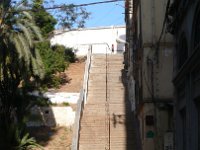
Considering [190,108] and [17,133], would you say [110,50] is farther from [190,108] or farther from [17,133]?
[190,108]

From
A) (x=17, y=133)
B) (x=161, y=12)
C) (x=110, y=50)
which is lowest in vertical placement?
(x=17, y=133)

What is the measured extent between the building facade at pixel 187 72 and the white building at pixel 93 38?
1294 inches

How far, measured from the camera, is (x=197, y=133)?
12.5 metres

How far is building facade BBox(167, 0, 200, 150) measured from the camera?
1252 centimetres

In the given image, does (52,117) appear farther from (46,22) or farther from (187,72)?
(187,72)

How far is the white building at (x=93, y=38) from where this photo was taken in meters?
49.2

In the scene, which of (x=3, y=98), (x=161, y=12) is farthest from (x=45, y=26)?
(x=161, y=12)

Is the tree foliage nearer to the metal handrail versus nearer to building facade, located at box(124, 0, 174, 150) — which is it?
the metal handrail

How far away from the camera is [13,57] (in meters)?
25.7

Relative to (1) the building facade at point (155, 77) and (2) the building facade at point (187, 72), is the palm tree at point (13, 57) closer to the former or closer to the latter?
(1) the building facade at point (155, 77)

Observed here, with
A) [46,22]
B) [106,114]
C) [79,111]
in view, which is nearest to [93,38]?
[46,22]

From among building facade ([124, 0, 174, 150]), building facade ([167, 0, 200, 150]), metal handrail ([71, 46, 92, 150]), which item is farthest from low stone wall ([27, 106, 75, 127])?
building facade ([167, 0, 200, 150])

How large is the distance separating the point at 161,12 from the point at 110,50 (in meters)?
25.5

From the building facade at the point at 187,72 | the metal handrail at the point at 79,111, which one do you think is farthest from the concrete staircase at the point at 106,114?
the building facade at the point at 187,72
